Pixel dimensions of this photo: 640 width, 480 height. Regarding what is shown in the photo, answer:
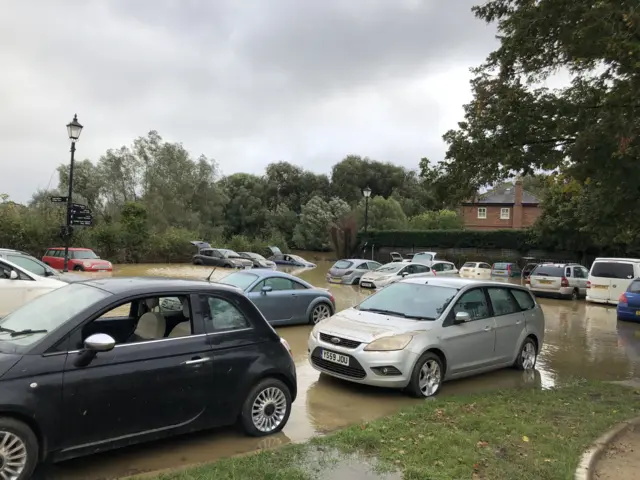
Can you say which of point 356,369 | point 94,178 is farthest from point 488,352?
point 94,178

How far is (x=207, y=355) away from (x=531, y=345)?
6402mm

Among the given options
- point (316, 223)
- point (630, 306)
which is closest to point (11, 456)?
point (630, 306)

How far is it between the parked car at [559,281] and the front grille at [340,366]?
1826 centimetres

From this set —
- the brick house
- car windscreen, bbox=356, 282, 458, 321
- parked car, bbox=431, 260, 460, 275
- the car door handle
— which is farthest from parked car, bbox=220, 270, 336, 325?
the brick house

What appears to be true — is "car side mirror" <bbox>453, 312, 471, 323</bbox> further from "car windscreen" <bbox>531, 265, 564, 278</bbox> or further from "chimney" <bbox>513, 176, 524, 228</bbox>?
"chimney" <bbox>513, 176, 524, 228</bbox>

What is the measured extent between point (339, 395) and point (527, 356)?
3.86 metres

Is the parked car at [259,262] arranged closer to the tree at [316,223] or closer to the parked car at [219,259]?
the parked car at [219,259]

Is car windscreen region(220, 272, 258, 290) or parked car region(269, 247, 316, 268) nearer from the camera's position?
car windscreen region(220, 272, 258, 290)

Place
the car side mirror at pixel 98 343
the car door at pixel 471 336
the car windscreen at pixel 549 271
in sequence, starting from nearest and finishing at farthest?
1. the car side mirror at pixel 98 343
2. the car door at pixel 471 336
3. the car windscreen at pixel 549 271

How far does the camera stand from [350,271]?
27.2 metres

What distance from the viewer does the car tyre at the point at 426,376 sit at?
7047mm

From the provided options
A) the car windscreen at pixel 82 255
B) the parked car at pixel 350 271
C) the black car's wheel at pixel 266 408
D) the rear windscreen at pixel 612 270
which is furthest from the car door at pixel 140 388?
the car windscreen at pixel 82 255

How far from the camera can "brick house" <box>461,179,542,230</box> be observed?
2425 inches

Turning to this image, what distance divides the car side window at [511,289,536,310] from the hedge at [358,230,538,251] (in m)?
36.5
